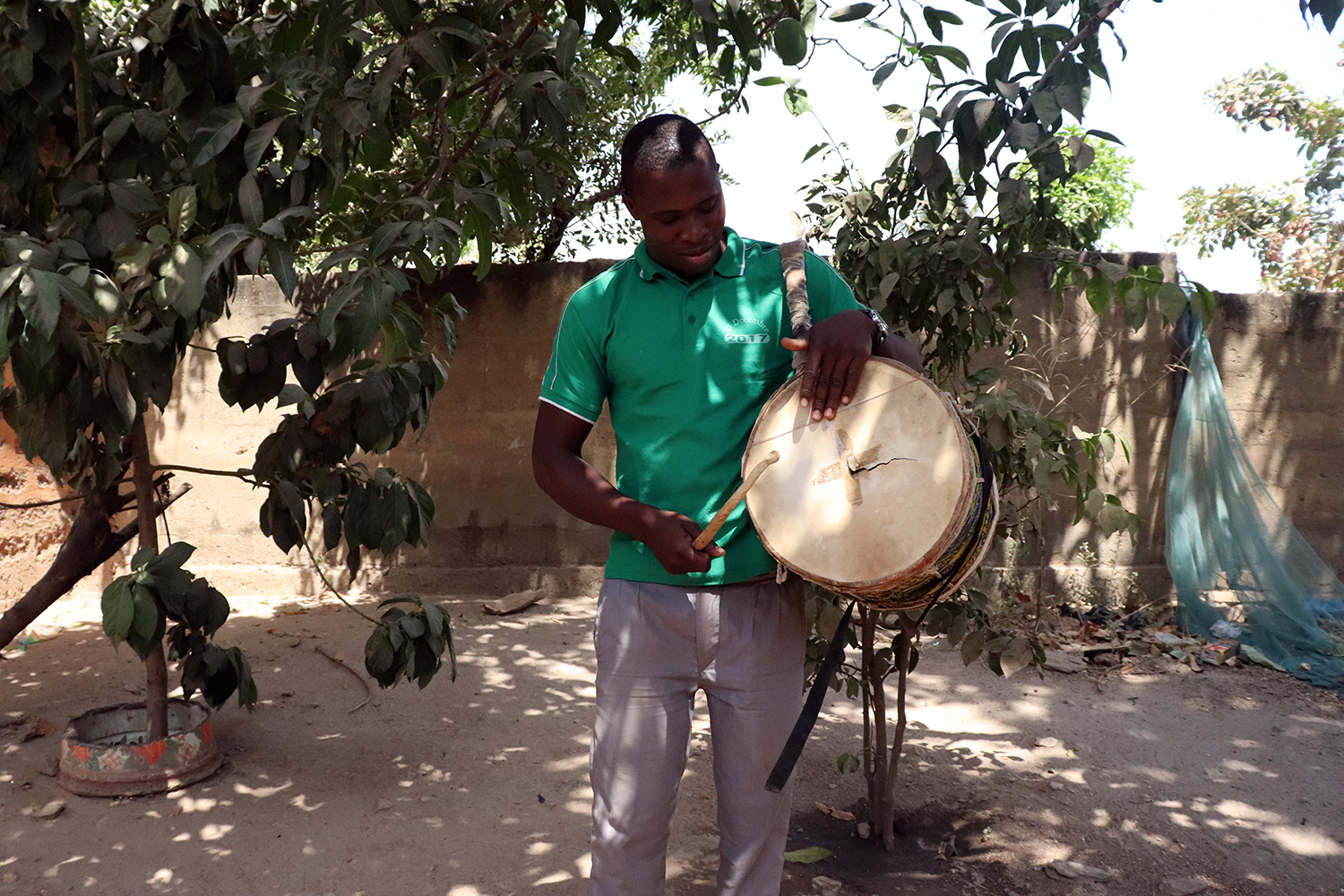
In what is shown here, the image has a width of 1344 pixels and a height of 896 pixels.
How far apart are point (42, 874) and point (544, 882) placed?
1331mm

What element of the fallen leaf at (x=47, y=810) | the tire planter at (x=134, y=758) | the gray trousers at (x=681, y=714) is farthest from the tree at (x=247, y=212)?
the gray trousers at (x=681, y=714)

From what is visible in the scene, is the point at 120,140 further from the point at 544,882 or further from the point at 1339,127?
the point at 1339,127

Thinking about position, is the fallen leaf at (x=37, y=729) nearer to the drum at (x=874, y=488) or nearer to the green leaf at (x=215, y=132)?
the green leaf at (x=215, y=132)

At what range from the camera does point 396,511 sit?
3.13 m

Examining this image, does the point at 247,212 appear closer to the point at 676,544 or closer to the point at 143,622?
the point at 143,622

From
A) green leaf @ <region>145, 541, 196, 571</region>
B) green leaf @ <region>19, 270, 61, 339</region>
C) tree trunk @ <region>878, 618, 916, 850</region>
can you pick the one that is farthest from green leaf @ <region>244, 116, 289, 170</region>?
tree trunk @ <region>878, 618, 916, 850</region>

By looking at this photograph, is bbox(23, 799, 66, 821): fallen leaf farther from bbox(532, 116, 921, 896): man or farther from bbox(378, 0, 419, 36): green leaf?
bbox(378, 0, 419, 36): green leaf

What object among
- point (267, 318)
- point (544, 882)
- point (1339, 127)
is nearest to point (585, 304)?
point (544, 882)

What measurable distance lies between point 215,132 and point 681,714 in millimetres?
1649

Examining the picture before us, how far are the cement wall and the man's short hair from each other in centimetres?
370

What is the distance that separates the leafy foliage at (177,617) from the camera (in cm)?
273

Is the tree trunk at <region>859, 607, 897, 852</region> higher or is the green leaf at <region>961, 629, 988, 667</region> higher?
the green leaf at <region>961, 629, 988, 667</region>

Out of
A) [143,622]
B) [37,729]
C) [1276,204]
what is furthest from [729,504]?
[1276,204]

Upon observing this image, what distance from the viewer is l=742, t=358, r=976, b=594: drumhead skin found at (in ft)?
6.05
